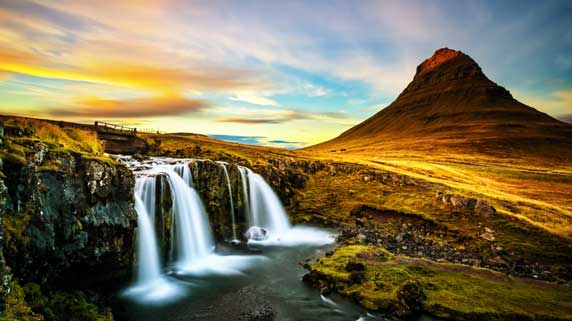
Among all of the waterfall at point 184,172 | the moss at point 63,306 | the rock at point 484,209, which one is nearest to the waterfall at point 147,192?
the waterfall at point 184,172

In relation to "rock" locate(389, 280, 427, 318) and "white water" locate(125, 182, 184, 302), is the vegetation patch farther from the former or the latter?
"rock" locate(389, 280, 427, 318)

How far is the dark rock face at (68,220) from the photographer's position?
43.7 feet

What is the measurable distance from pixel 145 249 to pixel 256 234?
469 inches

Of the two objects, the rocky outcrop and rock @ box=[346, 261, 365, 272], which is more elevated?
the rocky outcrop

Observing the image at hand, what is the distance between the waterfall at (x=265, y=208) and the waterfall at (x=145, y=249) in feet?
41.2

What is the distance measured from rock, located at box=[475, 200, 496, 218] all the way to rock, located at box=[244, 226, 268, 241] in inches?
866

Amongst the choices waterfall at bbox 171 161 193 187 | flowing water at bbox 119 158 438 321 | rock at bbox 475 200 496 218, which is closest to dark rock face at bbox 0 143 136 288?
flowing water at bbox 119 158 438 321

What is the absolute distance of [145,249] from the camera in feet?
71.4

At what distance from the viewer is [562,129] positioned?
163m

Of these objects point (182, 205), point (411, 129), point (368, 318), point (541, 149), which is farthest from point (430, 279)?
point (411, 129)

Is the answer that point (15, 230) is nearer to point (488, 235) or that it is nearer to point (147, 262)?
point (147, 262)

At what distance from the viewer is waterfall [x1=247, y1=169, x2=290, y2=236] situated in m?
34.6

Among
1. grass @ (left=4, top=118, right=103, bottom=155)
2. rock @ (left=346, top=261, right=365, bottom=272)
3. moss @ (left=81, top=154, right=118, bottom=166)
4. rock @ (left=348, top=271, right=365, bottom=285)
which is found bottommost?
rock @ (left=348, top=271, right=365, bottom=285)

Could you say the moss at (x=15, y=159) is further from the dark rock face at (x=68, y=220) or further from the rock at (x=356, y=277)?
the rock at (x=356, y=277)
